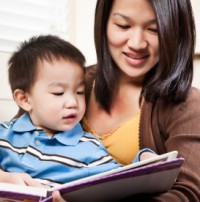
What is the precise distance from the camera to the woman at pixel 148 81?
0.97 meters

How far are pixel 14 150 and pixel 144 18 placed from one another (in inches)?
19.7

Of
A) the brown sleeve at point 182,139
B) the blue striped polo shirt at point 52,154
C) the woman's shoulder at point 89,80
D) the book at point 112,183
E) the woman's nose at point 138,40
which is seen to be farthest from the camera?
the woman's shoulder at point 89,80

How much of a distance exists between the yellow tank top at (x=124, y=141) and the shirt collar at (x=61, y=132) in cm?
12

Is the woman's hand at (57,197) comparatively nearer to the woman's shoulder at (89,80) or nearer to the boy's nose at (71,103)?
the boy's nose at (71,103)

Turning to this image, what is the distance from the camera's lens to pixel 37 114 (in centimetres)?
105

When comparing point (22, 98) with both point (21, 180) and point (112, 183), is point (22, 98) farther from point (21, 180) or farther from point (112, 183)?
point (112, 183)

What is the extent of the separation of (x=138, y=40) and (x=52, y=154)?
0.39m

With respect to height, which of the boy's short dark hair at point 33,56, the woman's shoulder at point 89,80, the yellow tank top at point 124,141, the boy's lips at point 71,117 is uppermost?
the boy's short dark hair at point 33,56

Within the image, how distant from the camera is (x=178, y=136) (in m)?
0.93

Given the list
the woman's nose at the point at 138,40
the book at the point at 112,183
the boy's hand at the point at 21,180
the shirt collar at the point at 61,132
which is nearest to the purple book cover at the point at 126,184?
the book at the point at 112,183

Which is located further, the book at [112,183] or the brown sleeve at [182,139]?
the brown sleeve at [182,139]

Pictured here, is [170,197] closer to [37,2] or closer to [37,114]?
[37,114]

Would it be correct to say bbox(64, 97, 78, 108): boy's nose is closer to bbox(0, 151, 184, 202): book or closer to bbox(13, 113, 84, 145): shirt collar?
bbox(13, 113, 84, 145): shirt collar

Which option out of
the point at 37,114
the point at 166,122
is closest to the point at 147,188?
the point at 166,122
